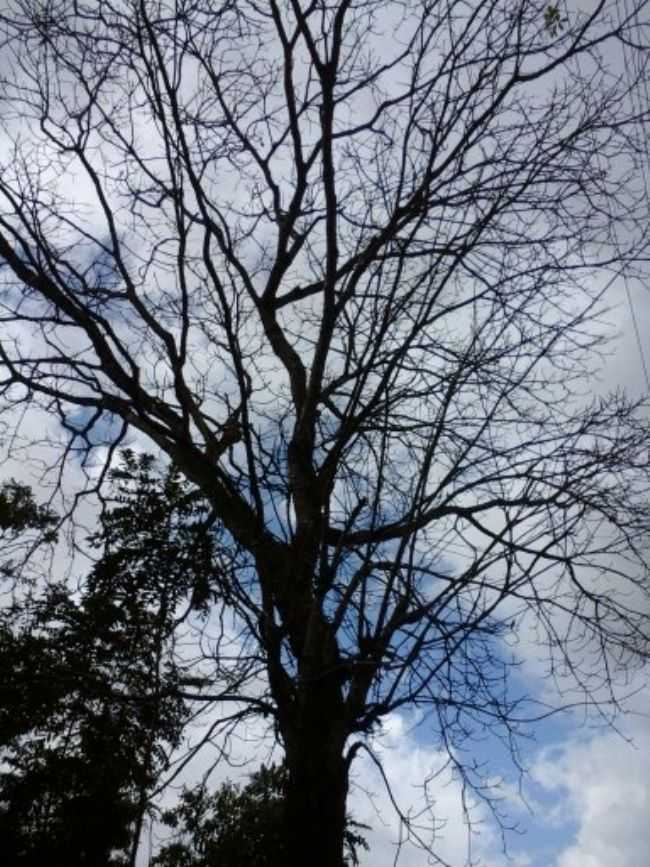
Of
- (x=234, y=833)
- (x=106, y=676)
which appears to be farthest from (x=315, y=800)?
(x=234, y=833)

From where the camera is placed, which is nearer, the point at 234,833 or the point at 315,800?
the point at 315,800

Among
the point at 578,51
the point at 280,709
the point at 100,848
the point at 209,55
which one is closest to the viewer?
the point at 280,709

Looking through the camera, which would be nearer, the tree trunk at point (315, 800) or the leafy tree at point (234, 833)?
the tree trunk at point (315, 800)

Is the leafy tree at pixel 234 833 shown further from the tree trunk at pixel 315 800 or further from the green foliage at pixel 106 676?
the tree trunk at pixel 315 800

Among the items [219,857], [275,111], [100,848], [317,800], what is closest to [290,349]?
[275,111]

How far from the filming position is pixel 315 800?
296 cm

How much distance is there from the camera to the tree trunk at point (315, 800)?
9.41 ft

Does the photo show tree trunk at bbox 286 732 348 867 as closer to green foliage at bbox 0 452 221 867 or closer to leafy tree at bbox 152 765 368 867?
green foliage at bbox 0 452 221 867

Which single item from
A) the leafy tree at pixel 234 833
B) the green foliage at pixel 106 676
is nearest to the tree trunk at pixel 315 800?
the green foliage at pixel 106 676

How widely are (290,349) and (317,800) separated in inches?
106

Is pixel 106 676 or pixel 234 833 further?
pixel 234 833

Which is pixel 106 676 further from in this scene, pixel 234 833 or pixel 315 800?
pixel 234 833

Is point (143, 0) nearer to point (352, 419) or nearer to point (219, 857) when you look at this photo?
point (352, 419)

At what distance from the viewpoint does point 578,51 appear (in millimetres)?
3889
